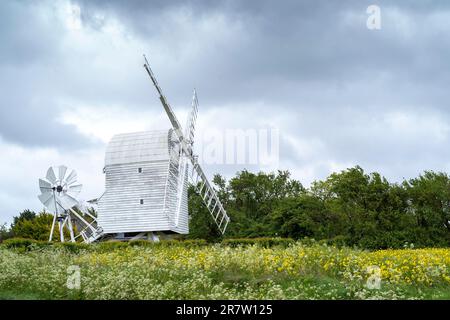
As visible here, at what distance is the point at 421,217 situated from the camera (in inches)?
1204

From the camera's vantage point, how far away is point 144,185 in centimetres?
3341

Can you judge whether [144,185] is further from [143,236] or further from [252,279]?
[252,279]

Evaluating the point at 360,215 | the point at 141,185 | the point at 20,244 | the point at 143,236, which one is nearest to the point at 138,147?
Answer: the point at 141,185

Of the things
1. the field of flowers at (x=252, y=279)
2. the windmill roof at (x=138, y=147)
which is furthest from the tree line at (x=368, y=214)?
the field of flowers at (x=252, y=279)

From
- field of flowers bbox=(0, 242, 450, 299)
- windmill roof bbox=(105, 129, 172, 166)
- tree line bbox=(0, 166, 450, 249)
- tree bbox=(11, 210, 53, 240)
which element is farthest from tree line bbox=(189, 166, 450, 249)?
tree bbox=(11, 210, 53, 240)

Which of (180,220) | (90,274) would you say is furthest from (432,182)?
(90,274)

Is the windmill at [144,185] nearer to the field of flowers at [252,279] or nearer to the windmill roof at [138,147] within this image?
the windmill roof at [138,147]

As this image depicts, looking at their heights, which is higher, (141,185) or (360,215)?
(141,185)

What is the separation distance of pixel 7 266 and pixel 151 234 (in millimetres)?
19239

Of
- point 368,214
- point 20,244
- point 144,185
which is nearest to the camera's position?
point 20,244

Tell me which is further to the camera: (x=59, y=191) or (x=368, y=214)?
(x=59, y=191)
